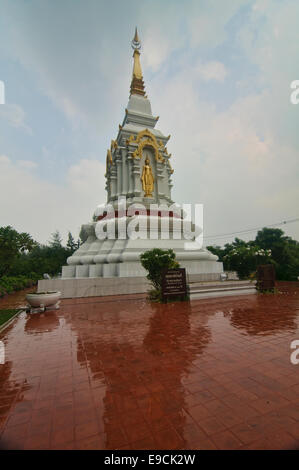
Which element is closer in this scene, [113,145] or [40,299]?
[40,299]

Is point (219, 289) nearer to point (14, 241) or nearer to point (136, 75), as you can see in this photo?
point (14, 241)

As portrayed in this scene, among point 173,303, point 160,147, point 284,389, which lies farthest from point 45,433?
point 160,147

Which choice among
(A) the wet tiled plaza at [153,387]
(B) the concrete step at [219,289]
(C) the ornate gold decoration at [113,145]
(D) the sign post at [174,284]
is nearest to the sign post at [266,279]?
(B) the concrete step at [219,289]

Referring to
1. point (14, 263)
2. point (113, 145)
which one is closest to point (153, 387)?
point (14, 263)

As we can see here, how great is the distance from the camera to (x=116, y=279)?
11164 millimetres

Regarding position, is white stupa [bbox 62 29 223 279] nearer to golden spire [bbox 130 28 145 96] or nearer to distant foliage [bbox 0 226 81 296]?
golden spire [bbox 130 28 145 96]

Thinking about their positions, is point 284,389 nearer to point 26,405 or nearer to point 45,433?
point 45,433

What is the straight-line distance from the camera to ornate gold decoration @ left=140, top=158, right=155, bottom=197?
17297 millimetres

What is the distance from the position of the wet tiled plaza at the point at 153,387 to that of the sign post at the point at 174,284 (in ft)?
10.2

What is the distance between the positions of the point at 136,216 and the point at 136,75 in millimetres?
17790

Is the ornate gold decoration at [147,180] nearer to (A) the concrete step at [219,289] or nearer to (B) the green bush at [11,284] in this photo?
(A) the concrete step at [219,289]

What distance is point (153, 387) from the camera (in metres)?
2.71

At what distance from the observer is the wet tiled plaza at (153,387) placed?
1.90 metres

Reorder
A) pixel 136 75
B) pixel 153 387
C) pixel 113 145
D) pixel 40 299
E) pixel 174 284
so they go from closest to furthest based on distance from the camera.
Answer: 1. pixel 153 387
2. pixel 40 299
3. pixel 174 284
4. pixel 113 145
5. pixel 136 75
